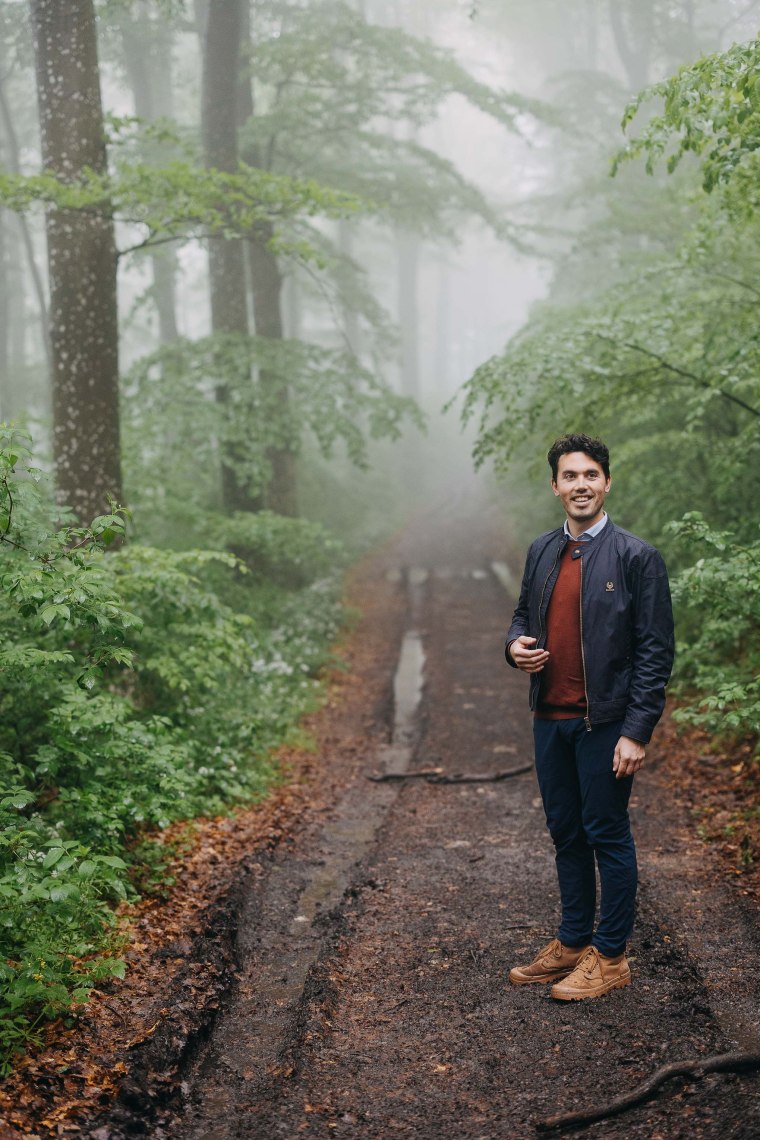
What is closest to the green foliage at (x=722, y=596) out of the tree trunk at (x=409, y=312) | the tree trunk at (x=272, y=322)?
the tree trunk at (x=272, y=322)

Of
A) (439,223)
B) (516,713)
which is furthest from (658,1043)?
(439,223)

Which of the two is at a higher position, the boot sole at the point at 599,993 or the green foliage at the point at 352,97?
the green foliage at the point at 352,97

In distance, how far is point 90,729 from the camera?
5.30 m

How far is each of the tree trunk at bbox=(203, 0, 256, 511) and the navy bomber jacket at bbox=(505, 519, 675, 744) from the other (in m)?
9.01

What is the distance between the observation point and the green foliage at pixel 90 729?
3.98 meters

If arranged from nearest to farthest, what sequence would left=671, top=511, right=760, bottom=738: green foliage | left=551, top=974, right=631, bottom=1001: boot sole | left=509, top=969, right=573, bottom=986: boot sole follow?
left=551, top=974, right=631, bottom=1001: boot sole, left=509, top=969, right=573, bottom=986: boot sole, left=671, top=511, right=760, bottom=738: green foliage

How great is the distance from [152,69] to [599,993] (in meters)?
23.9

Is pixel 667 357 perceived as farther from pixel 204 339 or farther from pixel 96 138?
pixel 204 339

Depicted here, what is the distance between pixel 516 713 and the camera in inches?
361

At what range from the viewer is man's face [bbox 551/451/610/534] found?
3922 mm

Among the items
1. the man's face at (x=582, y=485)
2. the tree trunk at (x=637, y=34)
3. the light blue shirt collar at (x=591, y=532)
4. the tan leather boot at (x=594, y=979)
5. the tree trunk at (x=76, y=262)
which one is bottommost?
the tan leather boot at (x=594, y=979)

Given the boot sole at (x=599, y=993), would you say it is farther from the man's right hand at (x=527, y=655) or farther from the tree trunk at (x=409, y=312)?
the tree trunk at (x=409, y=312)

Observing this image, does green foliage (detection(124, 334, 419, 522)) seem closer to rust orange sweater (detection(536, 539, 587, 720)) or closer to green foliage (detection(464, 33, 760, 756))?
green foliage (detection(464, 33, 760, 756))

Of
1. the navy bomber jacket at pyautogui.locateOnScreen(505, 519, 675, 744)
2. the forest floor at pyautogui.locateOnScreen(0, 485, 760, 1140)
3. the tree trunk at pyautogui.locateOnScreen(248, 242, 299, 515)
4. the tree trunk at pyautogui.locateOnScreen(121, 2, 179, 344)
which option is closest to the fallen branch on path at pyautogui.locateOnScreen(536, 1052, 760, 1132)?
the forest floor at pyautogui.locateOnScreen(0, 485, 760, 1140)
